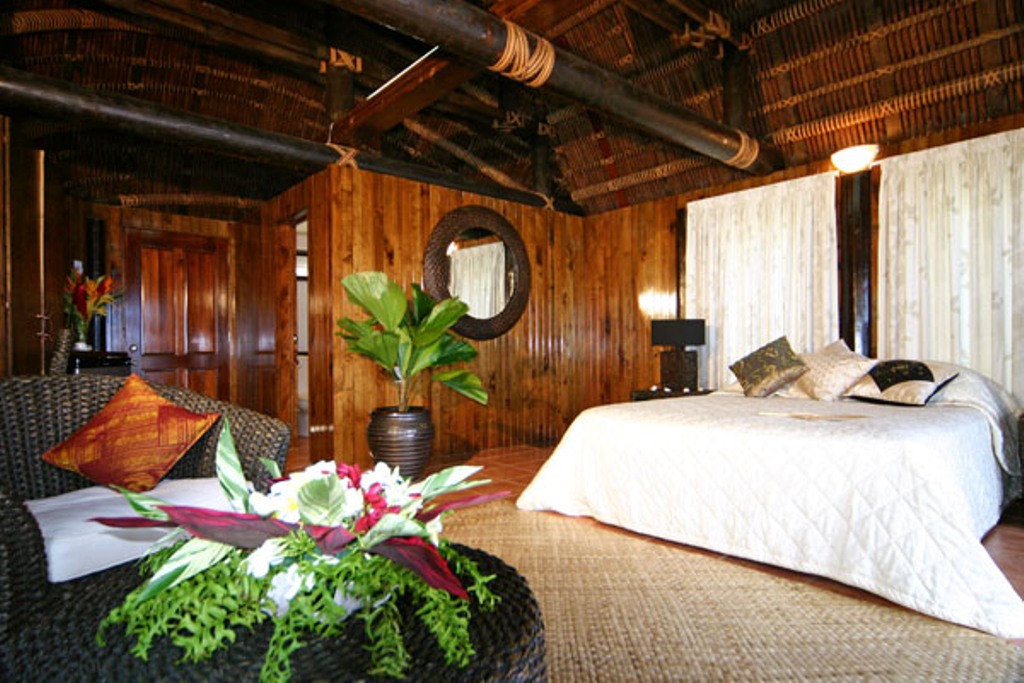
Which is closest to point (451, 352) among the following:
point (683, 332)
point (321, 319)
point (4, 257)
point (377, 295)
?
point (377, 295)

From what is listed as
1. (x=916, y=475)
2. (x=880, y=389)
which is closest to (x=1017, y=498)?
(x=880, y=389)

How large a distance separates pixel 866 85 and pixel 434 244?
3.28 metres

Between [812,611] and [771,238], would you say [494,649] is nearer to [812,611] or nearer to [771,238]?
[812,611]

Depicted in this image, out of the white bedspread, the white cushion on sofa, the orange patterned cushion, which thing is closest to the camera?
the white cushion on sofa

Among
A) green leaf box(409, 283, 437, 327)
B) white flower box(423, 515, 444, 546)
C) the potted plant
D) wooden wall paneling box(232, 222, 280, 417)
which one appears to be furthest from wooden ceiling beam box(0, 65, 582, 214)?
white flower box(423, 515, 444, 546)

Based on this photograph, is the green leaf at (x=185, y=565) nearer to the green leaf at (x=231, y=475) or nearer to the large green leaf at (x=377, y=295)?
the green leaf at (x=231, y=475)

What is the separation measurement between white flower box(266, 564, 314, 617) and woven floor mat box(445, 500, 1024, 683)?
3.20 feet

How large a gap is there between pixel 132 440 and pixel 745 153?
4074 millimetres

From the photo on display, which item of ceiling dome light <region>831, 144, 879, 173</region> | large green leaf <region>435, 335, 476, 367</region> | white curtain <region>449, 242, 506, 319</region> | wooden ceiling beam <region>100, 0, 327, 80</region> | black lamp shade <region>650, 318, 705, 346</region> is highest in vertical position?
wooden ceiling beam <region>100, 0, 327, 80</region>

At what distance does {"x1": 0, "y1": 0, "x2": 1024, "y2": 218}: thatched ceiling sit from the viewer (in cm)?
342

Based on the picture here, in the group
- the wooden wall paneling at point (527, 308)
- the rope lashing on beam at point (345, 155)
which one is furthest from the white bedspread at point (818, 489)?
the rope lashing on beam at point (345, 155)

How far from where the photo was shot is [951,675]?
60.9 inches

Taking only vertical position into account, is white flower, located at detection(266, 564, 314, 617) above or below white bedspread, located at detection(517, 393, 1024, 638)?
above

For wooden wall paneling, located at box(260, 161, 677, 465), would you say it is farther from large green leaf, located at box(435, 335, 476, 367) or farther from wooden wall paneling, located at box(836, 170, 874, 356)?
wooden wall paneling, located at box(836, 170, 874, 356)
